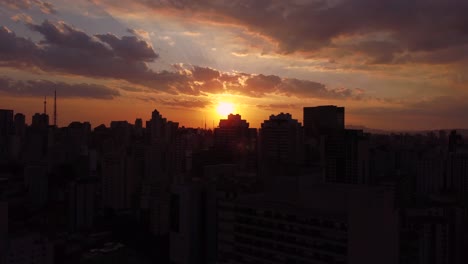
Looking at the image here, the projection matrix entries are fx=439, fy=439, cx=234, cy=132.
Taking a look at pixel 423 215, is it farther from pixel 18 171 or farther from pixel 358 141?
pixel 18 171

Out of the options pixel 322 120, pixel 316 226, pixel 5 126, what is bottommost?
pixel 316 226

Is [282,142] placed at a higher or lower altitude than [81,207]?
higher

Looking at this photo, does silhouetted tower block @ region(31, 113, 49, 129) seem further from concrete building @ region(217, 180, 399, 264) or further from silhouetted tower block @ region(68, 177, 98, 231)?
concrete building @ region(217, 180, 399, 264)

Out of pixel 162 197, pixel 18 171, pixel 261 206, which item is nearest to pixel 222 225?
pixel 261 206

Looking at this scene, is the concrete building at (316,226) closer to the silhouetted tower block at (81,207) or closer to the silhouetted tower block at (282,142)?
the silhouetted tower block at (81,207)

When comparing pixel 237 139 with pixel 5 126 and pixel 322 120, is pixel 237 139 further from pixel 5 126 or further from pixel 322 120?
pixel 5 126

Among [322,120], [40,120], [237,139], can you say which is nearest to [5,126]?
[40,120]

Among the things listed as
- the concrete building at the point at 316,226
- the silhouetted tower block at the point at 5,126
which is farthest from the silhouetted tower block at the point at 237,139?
the concrete building at the point at 316,226

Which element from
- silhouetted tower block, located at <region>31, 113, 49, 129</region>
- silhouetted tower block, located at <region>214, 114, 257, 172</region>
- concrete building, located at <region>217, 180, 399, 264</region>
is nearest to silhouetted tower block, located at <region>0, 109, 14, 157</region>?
silhouetted tower block, located at <region>31, 113, 49, 129</region>
